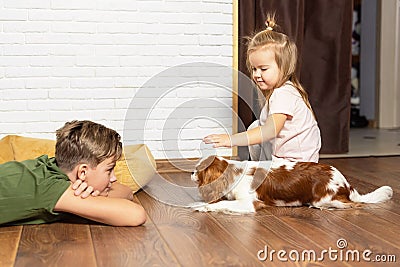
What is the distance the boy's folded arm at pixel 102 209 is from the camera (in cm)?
177

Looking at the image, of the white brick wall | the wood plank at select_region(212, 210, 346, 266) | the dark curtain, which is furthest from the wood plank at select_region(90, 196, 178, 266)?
the dark curtain

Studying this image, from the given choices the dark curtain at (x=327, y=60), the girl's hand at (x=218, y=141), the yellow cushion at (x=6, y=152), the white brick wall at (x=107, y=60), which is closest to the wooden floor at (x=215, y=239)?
the girl's hand at (x=218, y=141)

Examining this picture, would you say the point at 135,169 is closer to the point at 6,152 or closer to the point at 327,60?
the point at 6,152

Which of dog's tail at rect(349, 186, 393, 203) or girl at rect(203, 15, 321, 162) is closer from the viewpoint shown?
dog's tail at rect(349, 186, 393, 203)

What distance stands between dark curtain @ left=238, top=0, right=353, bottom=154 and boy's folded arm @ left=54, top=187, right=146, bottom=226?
169 centimetres

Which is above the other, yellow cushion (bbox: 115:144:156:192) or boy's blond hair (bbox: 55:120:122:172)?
boy's blond hair (bbox: 55:120:122:172)

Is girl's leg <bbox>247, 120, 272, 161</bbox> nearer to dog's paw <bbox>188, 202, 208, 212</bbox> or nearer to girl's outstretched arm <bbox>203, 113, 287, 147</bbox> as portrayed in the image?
girl's outstretched arm <bbox>203, 113, 287, 147</bbox>

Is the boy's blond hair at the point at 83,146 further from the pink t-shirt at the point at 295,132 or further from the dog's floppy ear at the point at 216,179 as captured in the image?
the pink t-shirt at the point at 295,132

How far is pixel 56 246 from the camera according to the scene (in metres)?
1.64

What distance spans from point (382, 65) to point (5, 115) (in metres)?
3.24

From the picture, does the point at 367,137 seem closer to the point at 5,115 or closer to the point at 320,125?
the point at 320,125

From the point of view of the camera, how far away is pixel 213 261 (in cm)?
150

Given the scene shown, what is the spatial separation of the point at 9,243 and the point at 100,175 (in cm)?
32

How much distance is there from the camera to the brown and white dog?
207 centimetres
